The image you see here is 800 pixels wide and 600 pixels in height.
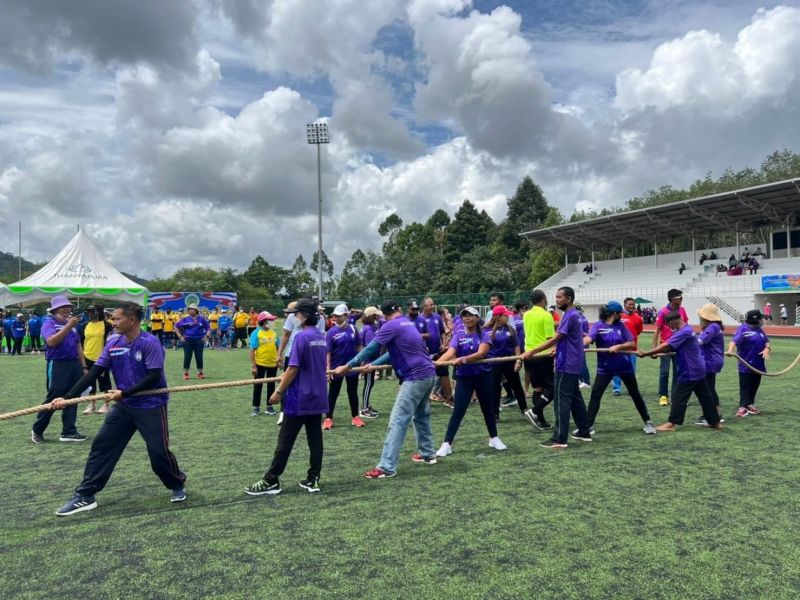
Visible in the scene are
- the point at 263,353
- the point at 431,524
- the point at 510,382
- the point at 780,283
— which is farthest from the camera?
the point at 780,283

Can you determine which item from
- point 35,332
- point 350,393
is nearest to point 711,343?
point 350,393

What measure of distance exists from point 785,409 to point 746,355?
3.89 ft

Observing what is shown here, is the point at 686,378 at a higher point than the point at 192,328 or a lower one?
lower

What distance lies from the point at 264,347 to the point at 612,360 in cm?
532

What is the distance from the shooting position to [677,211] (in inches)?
1597

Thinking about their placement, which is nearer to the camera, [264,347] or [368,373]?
[368,373]

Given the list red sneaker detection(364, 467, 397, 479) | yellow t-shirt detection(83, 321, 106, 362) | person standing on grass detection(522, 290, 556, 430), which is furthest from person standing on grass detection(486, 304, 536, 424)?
yellow t-shirt detection(83, 321, 106, 362)

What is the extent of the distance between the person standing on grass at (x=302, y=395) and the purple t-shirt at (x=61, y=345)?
3681 millimetres

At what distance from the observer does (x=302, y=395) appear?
206 inches

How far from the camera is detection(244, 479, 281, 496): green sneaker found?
5.27 metres

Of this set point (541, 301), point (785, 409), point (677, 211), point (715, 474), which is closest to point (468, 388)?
point (541, 301)

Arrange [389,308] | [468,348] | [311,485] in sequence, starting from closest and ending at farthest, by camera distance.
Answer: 1. [311,485]
2. [389,308]
3. [468,348]

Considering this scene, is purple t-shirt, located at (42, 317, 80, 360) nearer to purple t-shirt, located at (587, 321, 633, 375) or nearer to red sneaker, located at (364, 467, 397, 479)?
red sneaker, located at (364, 467, 397, 479)

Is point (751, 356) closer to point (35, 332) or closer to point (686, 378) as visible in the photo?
point (686, 378)
